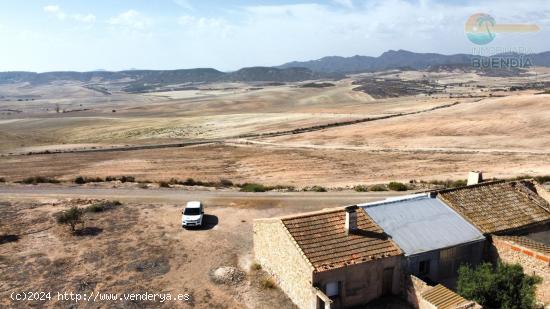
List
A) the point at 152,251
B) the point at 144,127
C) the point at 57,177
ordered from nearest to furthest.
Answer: the point at 152,251
the point at 57,177
the point at 144,127

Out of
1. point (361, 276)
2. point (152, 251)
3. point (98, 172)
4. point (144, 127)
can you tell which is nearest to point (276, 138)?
point (98, 172)

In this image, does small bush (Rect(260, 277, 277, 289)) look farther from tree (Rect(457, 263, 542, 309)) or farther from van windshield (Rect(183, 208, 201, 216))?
van windshield (Rect(183, 208, 201, 216))

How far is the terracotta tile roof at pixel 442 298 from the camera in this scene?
54.5ft

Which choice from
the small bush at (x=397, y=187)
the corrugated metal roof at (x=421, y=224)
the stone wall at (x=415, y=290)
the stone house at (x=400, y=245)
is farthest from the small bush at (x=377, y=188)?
the stone wall at (x=415, y=290)

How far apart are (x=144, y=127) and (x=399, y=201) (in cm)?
8484

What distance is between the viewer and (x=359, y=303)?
62.1 ft

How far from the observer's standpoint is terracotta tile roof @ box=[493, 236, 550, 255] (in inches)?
771

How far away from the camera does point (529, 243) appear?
20578 millimetres

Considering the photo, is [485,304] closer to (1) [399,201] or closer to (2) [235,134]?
(1) [399,201]

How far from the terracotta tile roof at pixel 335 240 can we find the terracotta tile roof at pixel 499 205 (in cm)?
565

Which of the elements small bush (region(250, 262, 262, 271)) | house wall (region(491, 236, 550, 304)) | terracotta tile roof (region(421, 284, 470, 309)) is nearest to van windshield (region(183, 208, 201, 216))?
small bush (region(250, 262, 262, 271))

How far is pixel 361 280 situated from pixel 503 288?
5.49 metres

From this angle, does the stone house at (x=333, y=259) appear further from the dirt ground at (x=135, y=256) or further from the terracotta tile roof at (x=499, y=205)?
the terracotta tile roof at (x=499, y=205)

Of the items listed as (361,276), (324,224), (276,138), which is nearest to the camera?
(361,276)
